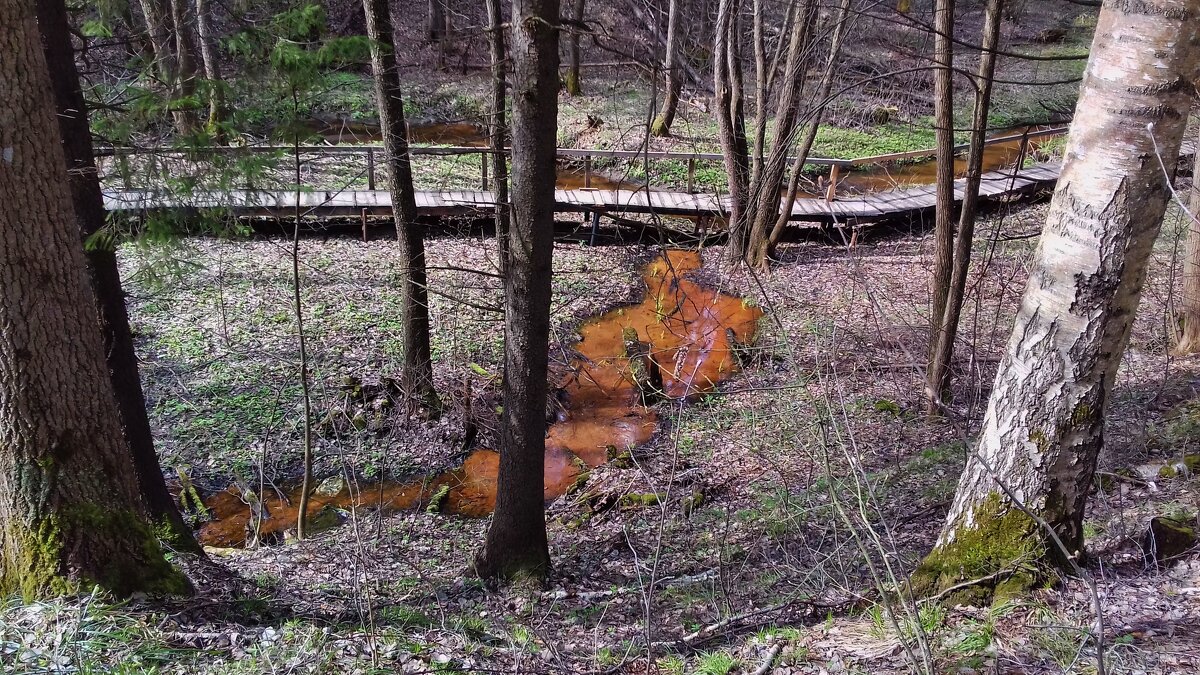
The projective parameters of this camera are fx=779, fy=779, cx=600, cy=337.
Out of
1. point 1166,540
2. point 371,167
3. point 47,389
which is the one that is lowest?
point 1166,540

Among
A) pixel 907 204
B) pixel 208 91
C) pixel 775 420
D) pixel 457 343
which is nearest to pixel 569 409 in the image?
pixel 457 343

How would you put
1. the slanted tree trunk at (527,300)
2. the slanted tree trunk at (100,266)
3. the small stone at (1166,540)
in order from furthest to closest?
the slanted tree trunk at (100,266) → the slanted tree trunk at (527,300) → the small stone at (1166,540)

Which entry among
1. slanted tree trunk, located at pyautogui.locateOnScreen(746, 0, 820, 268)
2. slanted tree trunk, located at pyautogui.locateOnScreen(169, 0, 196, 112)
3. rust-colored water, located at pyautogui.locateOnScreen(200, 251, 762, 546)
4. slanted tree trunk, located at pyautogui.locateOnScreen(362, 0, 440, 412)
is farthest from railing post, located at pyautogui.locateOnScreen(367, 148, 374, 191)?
slanted tree trunk, located at pyautogui.locateOnScreen(746, 0, 820, 268)

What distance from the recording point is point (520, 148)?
16.4ft

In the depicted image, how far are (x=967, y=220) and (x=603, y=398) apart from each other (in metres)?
4.86

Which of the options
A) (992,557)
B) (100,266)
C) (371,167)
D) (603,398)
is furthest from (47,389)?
(371,167)

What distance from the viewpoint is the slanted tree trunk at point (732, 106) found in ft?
39.9


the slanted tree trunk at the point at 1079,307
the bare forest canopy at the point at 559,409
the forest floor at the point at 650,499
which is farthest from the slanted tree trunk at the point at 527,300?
the slanted tree trunk at the point at 1079,307

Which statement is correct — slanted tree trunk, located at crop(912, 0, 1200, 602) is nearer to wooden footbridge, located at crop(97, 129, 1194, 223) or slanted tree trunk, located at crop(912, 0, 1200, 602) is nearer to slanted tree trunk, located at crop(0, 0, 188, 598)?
slanted tree trunk, located at crop(0, 0, 188, 598)

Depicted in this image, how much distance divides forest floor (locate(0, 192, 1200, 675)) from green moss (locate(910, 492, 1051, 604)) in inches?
3.7

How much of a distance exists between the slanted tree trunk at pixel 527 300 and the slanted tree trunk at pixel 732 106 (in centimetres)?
715

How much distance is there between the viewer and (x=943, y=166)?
7.66 m

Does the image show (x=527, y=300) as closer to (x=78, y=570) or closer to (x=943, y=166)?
(x=78, y=570)

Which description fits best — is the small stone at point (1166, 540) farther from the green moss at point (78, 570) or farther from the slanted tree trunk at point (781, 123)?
the green moss at point (78, 570)
